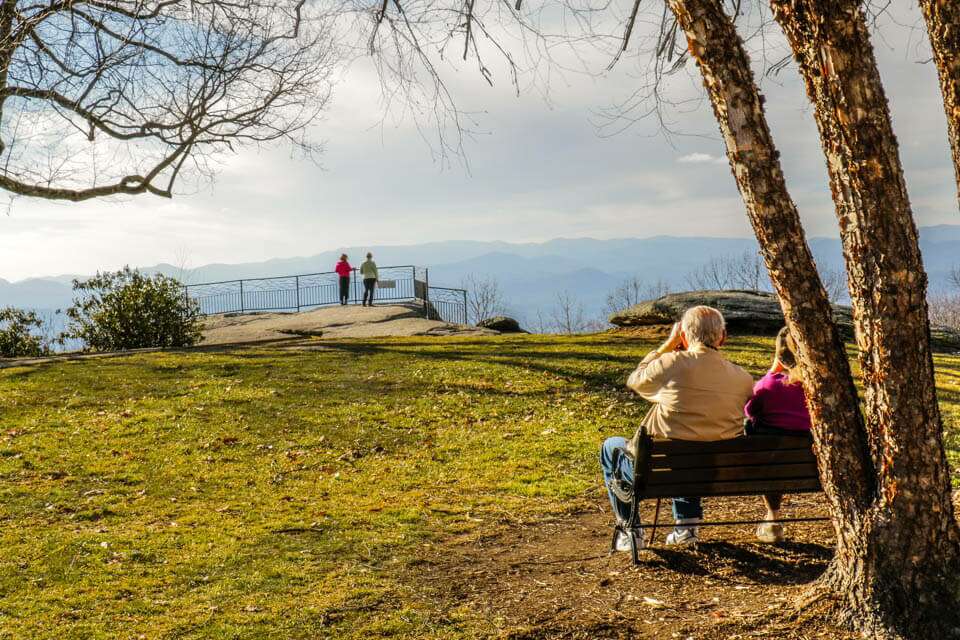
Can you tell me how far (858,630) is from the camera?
13.4 feet

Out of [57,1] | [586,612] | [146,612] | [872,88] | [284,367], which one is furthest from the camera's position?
[284,367]

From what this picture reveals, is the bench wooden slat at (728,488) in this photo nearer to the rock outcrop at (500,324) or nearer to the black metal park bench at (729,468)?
the black metal park bench at (729,468)

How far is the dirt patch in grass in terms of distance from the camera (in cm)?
445

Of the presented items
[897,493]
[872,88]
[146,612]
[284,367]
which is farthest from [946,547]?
[284,367]

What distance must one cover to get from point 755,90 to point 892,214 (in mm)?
849

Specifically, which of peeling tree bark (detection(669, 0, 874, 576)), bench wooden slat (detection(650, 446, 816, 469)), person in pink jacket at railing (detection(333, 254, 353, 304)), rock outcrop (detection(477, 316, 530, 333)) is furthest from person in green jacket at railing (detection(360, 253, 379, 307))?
peeling tree bark (detection(669, 0, 874, 576))

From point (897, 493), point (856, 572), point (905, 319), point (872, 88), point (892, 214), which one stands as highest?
point (872, 88)

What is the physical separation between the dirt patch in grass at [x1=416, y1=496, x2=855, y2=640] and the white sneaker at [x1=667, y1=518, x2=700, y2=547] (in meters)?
0.06

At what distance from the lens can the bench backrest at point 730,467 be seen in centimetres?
523

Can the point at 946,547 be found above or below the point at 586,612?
above

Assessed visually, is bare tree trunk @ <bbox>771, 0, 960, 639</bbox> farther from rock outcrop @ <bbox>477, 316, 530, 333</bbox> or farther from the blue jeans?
rock outcrop @ <bbox>477, 316, 530, 333</bbox>

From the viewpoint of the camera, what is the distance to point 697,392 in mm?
5328

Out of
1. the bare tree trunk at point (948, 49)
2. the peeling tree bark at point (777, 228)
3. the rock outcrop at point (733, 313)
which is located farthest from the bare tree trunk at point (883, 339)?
the rock outcrop at point (733, 313)

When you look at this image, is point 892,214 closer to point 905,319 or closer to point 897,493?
point 905,319
